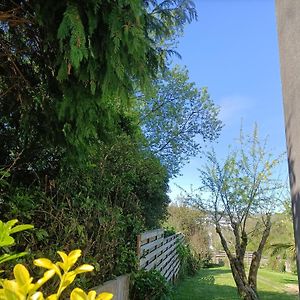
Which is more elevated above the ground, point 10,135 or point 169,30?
point 169,30

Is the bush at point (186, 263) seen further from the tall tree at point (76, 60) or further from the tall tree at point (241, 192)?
the tall tree at point (76, 60)

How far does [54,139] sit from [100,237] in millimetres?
1123

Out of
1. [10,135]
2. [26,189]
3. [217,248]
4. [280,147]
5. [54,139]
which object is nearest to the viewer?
[54,139]

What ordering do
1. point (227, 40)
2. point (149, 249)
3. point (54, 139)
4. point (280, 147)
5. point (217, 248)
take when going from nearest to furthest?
point (54, 139)
point (149, 249)
point (227, 40)
point (280, 147)
point (217, 248)

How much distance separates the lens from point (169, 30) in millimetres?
2574

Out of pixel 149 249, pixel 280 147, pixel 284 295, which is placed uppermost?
pixel 280 147

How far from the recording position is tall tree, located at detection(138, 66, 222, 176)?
10.0 m

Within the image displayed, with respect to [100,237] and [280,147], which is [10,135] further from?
[280,147]

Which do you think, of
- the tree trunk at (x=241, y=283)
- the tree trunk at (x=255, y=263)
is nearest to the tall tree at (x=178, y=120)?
the tree trunk at (x=255, y=263)

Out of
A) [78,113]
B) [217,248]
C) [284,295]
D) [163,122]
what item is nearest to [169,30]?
[78,113]

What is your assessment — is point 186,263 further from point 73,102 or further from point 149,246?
point 73,102

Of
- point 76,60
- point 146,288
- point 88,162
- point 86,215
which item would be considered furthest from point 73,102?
point 146,288

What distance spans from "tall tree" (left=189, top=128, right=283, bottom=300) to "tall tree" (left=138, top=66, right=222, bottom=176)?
110 inches

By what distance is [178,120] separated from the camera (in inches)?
411
